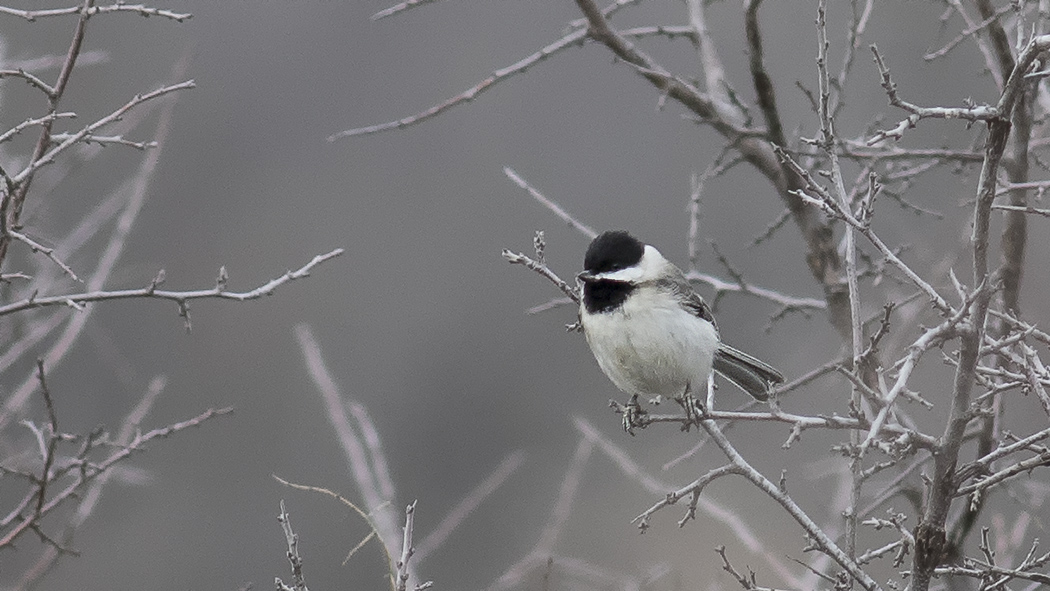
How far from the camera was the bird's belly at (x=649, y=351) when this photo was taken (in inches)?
216

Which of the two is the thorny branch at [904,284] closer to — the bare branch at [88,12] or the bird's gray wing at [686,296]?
the bird's gray wing at [686,296]

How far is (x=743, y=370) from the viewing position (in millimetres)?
5992

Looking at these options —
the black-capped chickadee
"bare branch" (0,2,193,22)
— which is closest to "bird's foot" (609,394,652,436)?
the black-capped chickadee

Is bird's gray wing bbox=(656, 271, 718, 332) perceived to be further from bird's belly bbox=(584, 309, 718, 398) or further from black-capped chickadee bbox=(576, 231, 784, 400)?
bird's belly bbox=(584, 309, 718, 398)

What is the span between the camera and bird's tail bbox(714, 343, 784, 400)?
5891mm

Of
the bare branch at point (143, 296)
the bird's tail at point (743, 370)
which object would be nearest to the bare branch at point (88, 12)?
the bare branch at point (143, 296)

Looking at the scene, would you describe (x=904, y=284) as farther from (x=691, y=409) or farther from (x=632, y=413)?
(x=632, y=413)

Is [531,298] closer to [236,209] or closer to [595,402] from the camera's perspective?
[595,402]

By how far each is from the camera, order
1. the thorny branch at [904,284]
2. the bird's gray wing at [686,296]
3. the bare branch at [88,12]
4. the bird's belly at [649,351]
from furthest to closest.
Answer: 1. the bird's gray wing at [686,296]
2. the bird's belly at [649,351]
3. the bare branch at [88,12]
4. the thorny branch at [904,284]

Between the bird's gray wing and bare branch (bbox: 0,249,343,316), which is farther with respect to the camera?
the bird's gray wing

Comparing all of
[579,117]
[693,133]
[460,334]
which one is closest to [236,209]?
[460,334]

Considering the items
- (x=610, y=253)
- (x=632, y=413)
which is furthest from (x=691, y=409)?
(x=610, y=253)

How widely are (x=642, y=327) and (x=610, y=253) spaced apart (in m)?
0.38

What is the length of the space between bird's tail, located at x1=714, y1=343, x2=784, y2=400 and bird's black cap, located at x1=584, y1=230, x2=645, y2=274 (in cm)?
64
